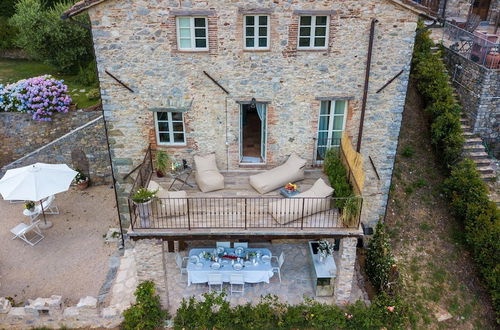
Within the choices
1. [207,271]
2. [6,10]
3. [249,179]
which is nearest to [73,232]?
[207,271]

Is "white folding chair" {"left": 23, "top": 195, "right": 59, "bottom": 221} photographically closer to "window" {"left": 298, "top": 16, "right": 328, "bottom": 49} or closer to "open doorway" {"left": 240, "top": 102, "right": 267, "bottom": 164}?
"open doorway" {"left": 240, "top": 102, "right": 267, "bottom": 164}

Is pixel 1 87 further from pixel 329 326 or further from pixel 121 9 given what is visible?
pixel 329 326

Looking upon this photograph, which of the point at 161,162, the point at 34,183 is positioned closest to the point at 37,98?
the point at 34,183

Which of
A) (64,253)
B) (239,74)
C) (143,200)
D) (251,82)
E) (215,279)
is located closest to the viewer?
(143,200)

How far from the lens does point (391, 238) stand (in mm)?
17281

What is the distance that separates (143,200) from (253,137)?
18.1 feet

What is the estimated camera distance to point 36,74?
2711 centimetres

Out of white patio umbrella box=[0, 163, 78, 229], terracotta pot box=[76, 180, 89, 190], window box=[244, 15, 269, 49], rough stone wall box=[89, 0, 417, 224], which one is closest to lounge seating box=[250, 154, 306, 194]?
rough stone wall box=[89, 0, 417, 224]

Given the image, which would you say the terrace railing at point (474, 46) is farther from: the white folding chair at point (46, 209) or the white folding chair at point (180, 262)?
the white folding chair at point (46, 209)

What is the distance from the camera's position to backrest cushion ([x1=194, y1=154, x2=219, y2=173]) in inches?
575

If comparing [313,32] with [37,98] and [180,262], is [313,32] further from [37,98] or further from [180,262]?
[37,98]

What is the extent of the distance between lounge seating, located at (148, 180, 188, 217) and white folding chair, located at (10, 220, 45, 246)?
700cm

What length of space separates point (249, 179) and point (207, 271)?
3.24 meters

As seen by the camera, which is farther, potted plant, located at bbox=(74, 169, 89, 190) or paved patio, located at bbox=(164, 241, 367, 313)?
potted plant, located at bbox=(74, 169, 89, 190)
